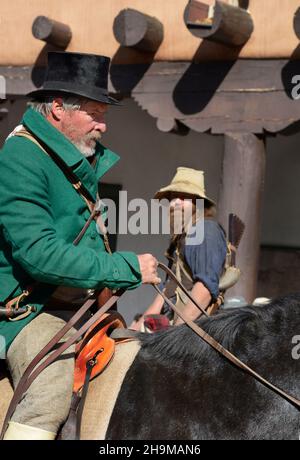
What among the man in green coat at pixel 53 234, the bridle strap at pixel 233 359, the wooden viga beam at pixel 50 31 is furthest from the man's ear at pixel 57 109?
the wooden viga beam at pixel 50 31

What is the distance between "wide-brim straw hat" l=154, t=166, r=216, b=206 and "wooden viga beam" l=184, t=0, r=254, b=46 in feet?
4.50

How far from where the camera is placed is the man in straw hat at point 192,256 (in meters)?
4.98

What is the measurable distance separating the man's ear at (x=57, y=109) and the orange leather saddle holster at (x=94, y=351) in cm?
79

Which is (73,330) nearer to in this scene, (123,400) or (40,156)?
(123,400)

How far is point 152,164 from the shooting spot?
9.74m

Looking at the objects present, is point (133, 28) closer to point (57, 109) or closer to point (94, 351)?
point (57, 109)

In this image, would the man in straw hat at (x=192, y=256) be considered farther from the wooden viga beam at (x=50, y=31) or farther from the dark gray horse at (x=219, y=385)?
the wooden viga beam at (x=50, y=31)

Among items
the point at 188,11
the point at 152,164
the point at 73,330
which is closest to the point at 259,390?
the point at 73,330

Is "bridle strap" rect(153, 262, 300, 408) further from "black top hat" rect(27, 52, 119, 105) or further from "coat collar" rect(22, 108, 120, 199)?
"black top hat" rect(27, 52, 119, 105)

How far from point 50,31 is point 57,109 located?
14.9 ft

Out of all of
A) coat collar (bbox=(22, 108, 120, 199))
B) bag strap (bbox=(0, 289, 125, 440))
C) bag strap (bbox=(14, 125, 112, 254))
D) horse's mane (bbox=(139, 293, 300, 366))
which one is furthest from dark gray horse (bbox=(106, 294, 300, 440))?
coat collar (bbox=(22, 108, 120, 199))

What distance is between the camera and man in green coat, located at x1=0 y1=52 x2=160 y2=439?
2.91 meters

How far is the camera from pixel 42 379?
2955mm
